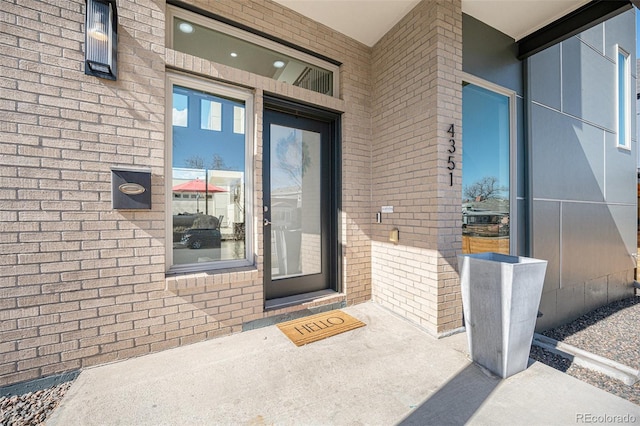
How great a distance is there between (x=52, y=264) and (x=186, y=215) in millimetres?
1011

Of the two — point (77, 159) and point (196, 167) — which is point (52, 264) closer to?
point (77, 159)

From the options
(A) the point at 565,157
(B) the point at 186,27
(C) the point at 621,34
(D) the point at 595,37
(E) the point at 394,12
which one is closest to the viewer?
(B) the point at 186,27

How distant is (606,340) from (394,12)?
17.3ft

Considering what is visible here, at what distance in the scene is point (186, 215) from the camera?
8.77 feet

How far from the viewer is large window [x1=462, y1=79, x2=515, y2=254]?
3266 millimetres

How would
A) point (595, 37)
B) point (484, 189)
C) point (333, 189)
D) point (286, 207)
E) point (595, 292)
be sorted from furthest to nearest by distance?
point (595, 292)
point (595, 37)
point (333, 189)
point (484, 189)
point (286, 207)

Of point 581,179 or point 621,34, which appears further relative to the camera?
point 621,34

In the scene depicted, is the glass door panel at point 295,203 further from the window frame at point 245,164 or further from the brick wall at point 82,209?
the brick wall at point 82,209

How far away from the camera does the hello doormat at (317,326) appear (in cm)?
262

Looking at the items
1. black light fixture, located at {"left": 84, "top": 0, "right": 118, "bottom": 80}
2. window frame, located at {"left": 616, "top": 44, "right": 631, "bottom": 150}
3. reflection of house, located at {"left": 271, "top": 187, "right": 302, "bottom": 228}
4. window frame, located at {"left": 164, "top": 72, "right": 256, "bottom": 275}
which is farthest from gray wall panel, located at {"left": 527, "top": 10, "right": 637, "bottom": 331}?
black light fixture, located at {"left": 84, "top": 0, "right": 118, "bottom": 80}

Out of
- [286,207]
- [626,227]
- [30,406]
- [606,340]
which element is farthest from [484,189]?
[626,227]

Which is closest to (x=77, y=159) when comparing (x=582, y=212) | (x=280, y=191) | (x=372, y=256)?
(x=280, y=191)

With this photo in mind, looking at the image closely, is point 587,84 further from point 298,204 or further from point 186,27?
point 186,27

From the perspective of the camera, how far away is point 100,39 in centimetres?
211
